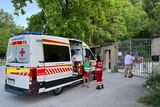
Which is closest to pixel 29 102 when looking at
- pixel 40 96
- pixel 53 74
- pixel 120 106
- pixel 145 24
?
pixel 40 96

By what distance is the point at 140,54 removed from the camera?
40.2 feet

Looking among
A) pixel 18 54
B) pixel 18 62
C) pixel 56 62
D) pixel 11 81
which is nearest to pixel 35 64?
pixel 18 62

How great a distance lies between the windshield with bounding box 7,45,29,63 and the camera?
22.8 ft

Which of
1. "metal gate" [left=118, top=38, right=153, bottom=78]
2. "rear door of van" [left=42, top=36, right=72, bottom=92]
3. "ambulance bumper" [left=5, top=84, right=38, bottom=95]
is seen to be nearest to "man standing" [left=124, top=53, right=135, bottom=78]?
"metal gate" [left=118, top=38, right=153, bottom=78]

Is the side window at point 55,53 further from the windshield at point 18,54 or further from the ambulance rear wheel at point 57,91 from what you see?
the ambulance rear wheel at point 57,91

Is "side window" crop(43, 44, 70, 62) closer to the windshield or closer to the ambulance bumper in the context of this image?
the windshield

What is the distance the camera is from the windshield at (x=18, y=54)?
696 cm

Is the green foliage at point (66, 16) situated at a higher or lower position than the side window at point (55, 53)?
higher

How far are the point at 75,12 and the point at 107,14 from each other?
9337mm

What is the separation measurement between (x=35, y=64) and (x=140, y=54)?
807cm

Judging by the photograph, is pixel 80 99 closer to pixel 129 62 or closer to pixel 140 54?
pixel 129 62

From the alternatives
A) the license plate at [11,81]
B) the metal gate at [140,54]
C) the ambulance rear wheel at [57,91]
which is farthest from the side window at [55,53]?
the metal gate at [140,54]

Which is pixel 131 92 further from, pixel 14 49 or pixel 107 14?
pixel 107 14

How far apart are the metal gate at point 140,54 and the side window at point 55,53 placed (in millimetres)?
5189
